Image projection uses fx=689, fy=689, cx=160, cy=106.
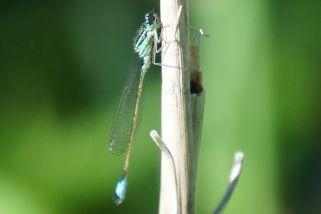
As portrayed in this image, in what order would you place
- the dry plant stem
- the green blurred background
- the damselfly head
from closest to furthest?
the dry plant stem → the damselfly head → the green blurred background

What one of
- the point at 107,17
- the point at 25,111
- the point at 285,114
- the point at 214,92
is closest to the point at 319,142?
the point at 285,114

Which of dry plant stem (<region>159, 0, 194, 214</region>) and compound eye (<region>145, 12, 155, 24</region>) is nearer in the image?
dry plant stem (<region>159, 0, 194, 214</region>)

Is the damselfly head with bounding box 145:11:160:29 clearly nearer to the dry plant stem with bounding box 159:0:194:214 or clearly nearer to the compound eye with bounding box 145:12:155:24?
the compound eye with bounding box 145:12:155:24

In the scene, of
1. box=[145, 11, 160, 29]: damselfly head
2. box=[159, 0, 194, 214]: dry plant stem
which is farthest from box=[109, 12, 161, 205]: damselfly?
box=[159, 0, 194, 214]: dry plant stem

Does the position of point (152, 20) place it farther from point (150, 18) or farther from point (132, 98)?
point (132, 98)

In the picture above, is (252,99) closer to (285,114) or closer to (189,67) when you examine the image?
(285,114)

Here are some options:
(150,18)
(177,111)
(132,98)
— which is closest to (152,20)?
(150,18)
